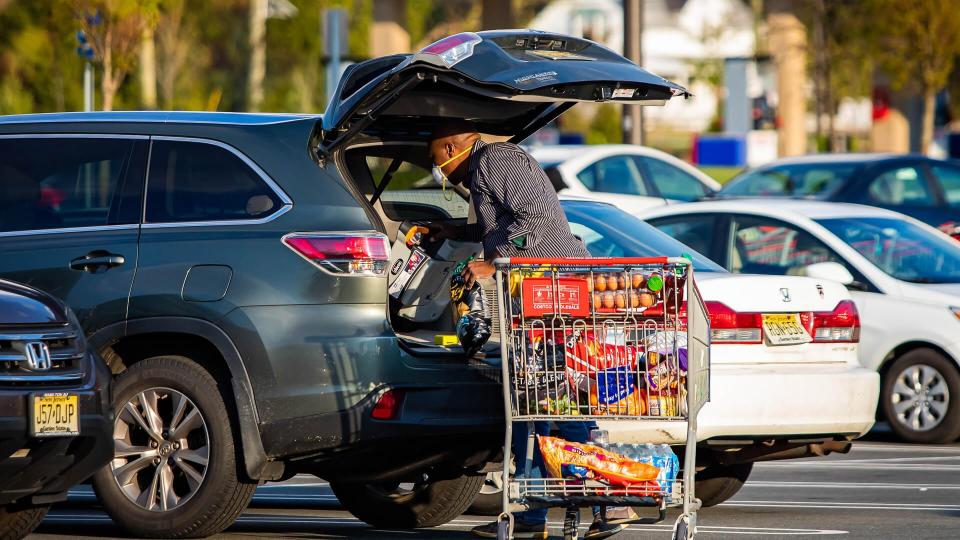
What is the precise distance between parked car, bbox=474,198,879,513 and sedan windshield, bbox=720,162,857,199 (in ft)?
28.4

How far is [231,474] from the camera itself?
7434 mm

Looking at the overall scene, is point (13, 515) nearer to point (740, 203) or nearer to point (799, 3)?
point (740, 203)

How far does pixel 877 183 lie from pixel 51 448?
12.2m

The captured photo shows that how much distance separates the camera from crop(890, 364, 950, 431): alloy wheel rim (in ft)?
40.7

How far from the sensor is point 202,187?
7660 mm

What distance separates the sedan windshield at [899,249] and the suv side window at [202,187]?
Answer: 20.0 feet

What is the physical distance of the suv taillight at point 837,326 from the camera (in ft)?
28.6

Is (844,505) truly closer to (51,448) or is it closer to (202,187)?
(202,187)

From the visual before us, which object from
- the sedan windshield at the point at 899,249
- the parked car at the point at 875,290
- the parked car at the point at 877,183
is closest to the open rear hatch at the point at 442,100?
the parked car at the point at 875,290

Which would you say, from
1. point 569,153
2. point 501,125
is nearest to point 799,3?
point 569,153

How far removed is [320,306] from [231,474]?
2.87 feet

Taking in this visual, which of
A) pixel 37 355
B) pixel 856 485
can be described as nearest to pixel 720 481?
pixel 856 485

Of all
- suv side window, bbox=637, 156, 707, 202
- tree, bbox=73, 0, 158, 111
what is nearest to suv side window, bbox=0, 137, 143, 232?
suv side window, bbox=637, 156, 707, 202

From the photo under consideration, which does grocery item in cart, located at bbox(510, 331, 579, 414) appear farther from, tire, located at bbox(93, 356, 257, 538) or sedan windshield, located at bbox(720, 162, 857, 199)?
sedan windshield, located at bbox(720, 162, 857, 199)
